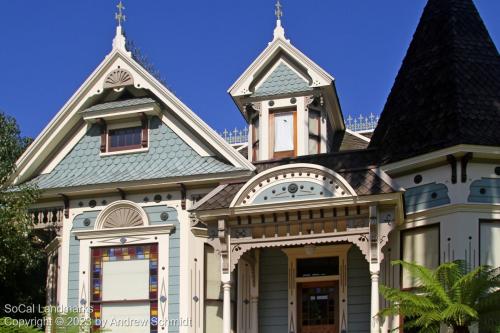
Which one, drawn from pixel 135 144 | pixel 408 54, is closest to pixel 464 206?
pixel 408 54

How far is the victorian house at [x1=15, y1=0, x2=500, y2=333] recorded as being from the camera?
60.6ft

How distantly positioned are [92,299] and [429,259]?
7.86m

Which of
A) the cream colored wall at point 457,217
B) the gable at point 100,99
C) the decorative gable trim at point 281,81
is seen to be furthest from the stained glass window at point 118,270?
the cream colored wall at point 457,217

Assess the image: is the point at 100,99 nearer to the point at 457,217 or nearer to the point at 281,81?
the point at 281,81

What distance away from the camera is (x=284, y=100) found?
22203 millimetres

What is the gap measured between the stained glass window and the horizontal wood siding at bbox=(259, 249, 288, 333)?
2.43 meters

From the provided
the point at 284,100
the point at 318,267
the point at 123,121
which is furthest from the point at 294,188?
the point at 123,121

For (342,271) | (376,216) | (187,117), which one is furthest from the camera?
(187,117)

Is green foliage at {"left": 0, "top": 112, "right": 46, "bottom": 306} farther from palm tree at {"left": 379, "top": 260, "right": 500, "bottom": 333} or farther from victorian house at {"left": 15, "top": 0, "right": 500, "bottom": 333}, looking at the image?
palm tree at {"left": 379, "top": 260, "right": 500, "bottom": 333}

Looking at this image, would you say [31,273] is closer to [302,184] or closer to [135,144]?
[135,144]

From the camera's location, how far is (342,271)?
65.8 feet

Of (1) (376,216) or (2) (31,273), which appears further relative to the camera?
(2) (31,273)

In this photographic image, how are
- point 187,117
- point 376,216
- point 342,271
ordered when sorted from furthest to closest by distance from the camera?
point 187,117 < point 342,271 < point 376,216

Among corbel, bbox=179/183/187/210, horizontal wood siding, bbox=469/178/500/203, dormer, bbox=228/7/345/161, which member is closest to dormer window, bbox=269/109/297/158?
dormer, bbox=228/7/345/161
